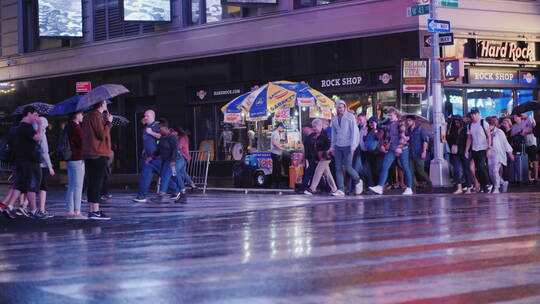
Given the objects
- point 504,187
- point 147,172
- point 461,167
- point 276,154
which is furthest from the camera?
point 276,154

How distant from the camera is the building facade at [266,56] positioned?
27.2 metres

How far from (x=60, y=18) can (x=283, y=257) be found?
94.1ft

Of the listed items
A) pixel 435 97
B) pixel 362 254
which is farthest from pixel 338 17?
pixel 362 254

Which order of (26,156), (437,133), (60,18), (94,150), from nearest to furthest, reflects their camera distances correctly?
(94,150) < (26,156) < (437,133) < (60,18)

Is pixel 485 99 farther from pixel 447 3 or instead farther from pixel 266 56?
pixel 266 56

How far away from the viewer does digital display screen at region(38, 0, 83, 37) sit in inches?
1387

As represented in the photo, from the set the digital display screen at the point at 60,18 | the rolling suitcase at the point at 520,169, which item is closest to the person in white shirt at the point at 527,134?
the rolling suitcase at the point at 520,169

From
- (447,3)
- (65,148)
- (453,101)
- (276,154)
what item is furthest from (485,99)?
(65,148)

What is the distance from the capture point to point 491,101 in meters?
28.1

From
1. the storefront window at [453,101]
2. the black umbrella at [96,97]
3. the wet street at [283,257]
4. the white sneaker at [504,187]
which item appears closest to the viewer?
the wet street at [283,257]

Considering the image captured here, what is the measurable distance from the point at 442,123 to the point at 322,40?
7.35 metres

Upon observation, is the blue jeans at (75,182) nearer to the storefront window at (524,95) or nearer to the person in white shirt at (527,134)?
the person in white shirt at (527,134)

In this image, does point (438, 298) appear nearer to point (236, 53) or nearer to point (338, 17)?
point (338, 17)

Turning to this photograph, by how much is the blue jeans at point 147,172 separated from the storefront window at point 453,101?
36.7ft
